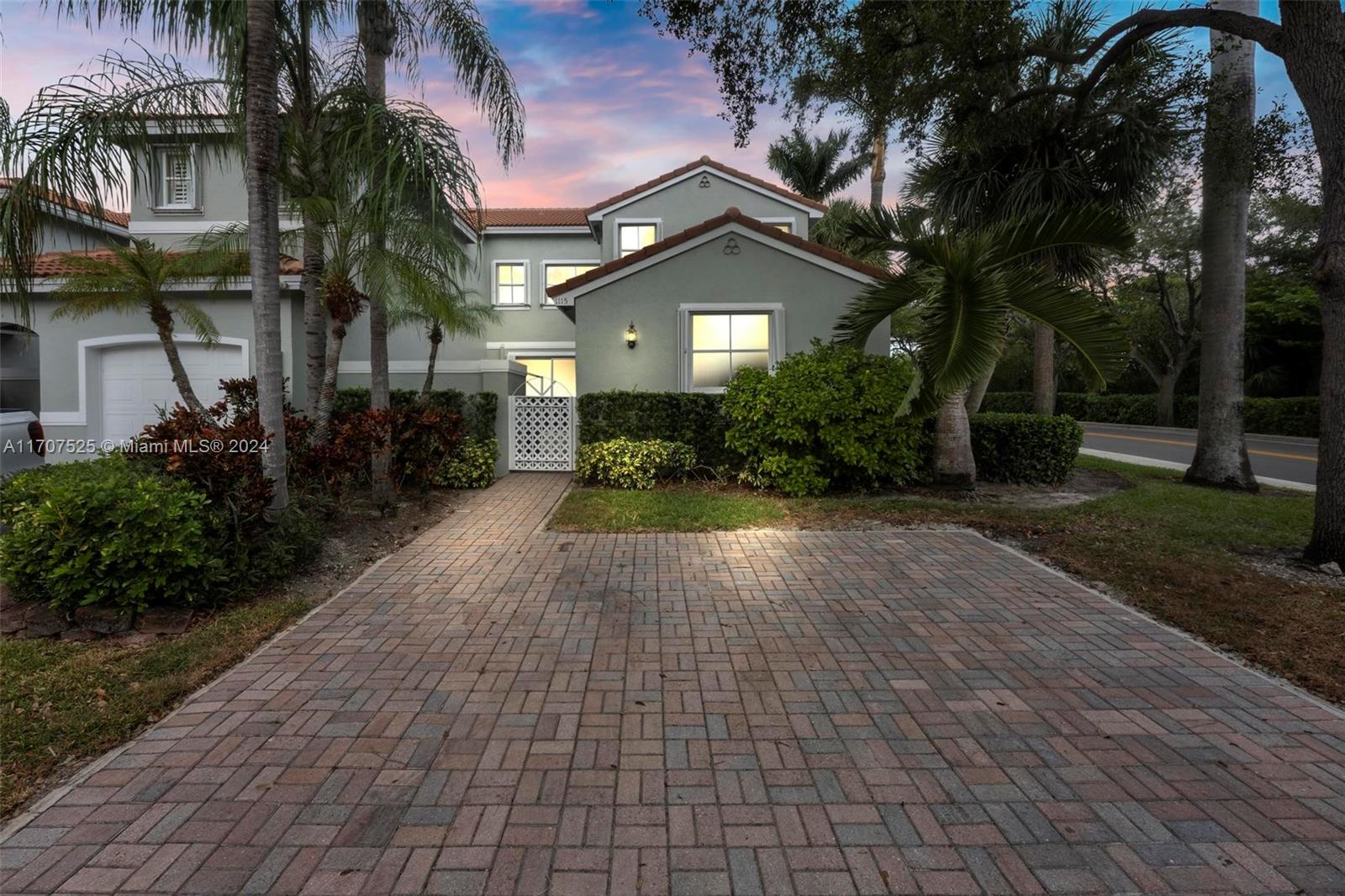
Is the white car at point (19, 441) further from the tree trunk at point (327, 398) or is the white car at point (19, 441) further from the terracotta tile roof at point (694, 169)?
the terracotta tile roof at point (694, 169)

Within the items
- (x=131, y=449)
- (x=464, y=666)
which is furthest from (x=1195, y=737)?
(x=131, y=449)

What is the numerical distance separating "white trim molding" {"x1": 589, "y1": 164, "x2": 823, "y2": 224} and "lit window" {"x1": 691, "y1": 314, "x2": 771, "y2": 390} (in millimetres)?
7582

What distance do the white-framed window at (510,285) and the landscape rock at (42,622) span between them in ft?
51.0

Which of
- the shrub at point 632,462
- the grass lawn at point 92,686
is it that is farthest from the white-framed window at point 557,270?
A: the grass lawn at point 92,686

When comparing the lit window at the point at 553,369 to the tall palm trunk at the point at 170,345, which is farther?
the lit window at the point at 553,369

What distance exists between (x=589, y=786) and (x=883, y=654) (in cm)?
221

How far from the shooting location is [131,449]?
659 centimetres

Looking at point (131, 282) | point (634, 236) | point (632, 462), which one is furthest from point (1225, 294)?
point (131, 282)

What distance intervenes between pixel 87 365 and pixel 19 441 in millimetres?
3754

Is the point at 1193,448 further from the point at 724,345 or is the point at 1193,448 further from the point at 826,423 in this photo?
the point at 826,423

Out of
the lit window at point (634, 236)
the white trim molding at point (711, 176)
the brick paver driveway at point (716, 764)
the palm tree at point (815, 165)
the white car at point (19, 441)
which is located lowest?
the brick paver driveway at point (716, 764)

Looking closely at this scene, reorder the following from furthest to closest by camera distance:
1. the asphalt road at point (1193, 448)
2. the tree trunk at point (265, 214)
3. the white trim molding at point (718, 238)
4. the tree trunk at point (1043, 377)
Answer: the asphalt road at point (1193, 448), the tree trunk at point (1043, 377), the white trim molding at point (718, 238), the tree trunk at point (265, 214)

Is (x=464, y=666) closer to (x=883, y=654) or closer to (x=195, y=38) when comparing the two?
(x=883, y=654)

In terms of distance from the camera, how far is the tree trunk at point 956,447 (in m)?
9.57
